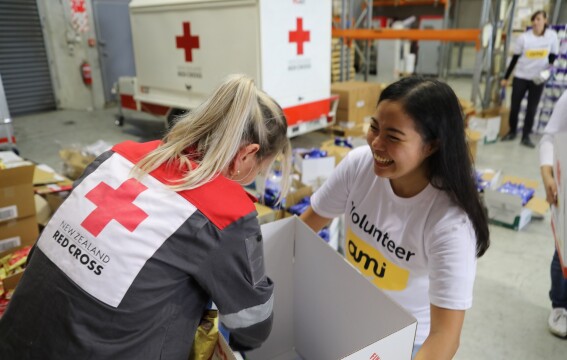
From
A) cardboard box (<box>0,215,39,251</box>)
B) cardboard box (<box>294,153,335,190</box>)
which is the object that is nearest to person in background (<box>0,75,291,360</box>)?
cardboard box (<box>0,215,39,251</box>)

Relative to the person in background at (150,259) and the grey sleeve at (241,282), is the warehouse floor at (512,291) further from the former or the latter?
the grey sleeve at (241,282)

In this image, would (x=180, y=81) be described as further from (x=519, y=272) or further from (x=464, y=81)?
(x=464, y=81)

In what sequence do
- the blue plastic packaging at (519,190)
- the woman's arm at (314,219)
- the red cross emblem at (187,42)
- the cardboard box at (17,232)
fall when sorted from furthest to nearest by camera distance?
the red cross emblem at (187,42) < the blue plastic packaging at (519,190) < the cardboard box at (17,232) < the woman's arm at (314,219)

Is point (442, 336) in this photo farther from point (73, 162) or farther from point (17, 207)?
point (73, 162)

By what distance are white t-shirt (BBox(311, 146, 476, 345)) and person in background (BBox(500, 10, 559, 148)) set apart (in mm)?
4383

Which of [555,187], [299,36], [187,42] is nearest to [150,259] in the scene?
[555,187]

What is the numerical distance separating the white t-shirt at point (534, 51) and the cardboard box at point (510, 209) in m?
2.29

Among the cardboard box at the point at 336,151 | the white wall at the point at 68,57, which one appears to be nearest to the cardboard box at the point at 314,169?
the cardboard box at the point at 336,151

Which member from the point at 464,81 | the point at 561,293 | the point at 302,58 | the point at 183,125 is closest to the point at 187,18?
the point at 302,58

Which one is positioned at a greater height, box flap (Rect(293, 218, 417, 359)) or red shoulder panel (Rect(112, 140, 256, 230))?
red shoulder panel (Rect(112, 140, 256, 230))

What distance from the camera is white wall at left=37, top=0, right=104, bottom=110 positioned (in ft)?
20.4

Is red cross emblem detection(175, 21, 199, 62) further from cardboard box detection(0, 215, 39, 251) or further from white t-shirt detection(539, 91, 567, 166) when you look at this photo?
white t-shirt detection(539, 91, 567, 166)

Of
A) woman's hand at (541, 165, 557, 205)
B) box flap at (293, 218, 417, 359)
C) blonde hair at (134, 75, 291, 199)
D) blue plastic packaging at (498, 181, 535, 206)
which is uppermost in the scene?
blonde hair at (134, 75, 291, 199)

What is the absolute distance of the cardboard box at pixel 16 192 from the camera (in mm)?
1891
